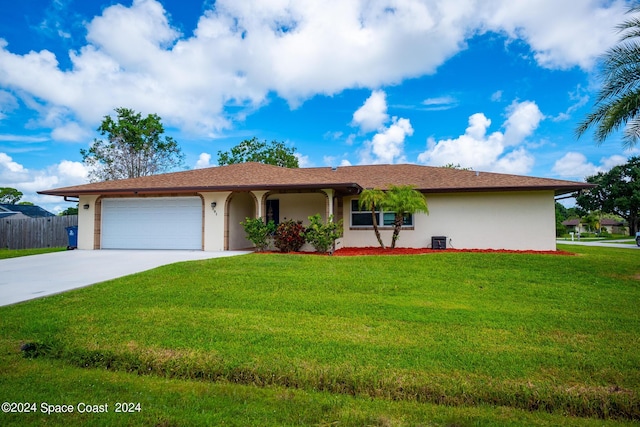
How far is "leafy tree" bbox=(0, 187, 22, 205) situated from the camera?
5241 centimetres

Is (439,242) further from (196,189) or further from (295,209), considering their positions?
(196,189)

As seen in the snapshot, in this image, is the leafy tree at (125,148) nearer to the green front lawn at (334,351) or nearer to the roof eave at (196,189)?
the roof eave at (196,189)

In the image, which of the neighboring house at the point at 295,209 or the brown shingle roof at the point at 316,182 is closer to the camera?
the brown shingle roof at the point at 316,182

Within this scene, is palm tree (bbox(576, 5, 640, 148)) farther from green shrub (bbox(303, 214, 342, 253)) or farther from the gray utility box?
green shrub (bbox(303, 214, 342, 253))

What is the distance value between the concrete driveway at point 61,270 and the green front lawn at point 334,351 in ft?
3.24

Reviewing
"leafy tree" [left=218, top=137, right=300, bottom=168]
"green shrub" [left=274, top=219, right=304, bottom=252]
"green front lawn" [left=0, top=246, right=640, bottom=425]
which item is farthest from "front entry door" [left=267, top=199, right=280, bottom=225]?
"leafy tree" [left=218, top=137, right=300, bottom=168]

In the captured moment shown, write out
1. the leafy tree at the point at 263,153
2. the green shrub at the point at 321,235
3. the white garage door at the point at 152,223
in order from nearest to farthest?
the green shrub at the point at 321,235
the white garage door at the point at 152,223
the leafy tree at the point at 263,153

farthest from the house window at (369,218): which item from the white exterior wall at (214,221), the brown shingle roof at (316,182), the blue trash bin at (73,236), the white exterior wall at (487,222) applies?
the blue trash bin at (73,236)

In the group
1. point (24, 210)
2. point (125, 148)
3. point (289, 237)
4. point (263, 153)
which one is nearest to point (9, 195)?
point (24, 210)

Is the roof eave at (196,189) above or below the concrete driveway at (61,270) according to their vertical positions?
above

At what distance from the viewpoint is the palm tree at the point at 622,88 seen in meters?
9.59

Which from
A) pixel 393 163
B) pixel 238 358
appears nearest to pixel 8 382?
pixel 238 358

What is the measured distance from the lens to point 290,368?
412 cm

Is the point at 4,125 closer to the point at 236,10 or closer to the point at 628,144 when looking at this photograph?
the point at 236,10
